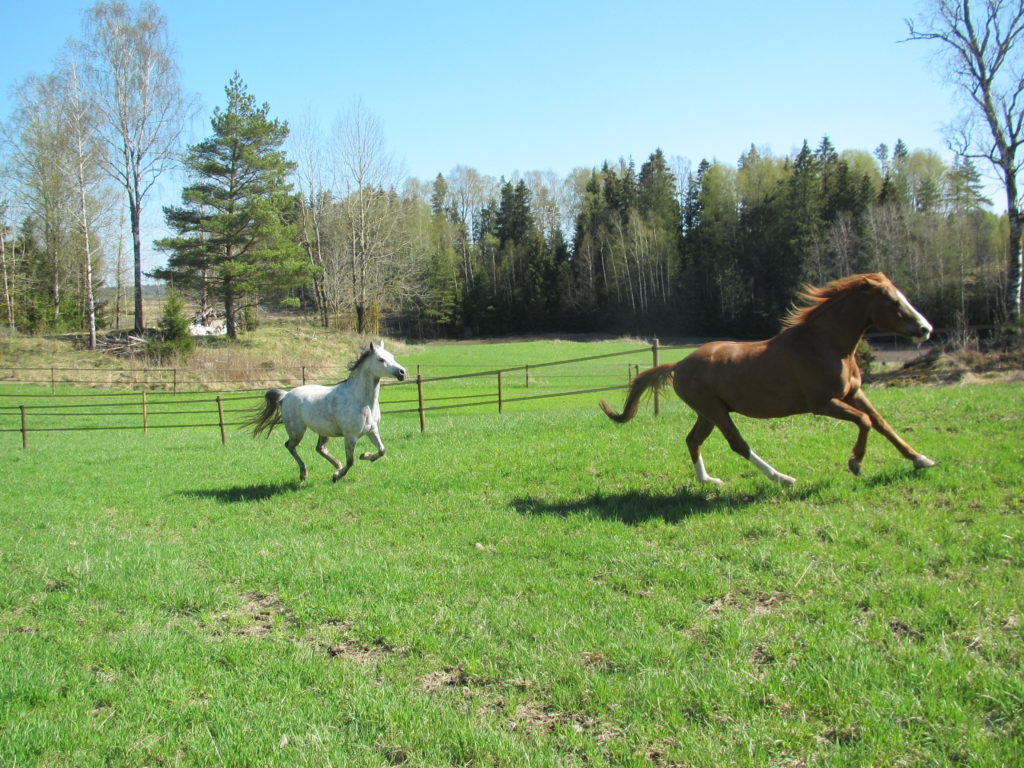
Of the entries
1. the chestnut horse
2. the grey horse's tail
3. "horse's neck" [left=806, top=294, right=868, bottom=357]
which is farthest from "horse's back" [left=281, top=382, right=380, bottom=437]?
"horse's neck" [left=806, top=294, right=868, bottom=357]

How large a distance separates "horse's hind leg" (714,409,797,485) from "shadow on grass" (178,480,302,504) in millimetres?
6191

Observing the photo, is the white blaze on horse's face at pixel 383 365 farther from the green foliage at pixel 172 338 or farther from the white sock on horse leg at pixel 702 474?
the green foliage at pixel 172 338

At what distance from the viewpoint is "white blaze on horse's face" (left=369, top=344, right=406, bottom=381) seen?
9.53 metres

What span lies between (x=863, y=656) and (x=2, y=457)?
1883cm

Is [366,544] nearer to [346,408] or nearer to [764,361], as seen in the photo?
[346,408]

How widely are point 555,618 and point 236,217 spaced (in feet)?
137

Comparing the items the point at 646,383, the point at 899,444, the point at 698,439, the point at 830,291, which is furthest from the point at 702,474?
the point at 830,291

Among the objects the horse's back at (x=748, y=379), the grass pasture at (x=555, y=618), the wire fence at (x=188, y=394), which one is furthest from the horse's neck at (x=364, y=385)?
the wire fence at (x=188, y=394)

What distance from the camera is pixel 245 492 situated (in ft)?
33.4

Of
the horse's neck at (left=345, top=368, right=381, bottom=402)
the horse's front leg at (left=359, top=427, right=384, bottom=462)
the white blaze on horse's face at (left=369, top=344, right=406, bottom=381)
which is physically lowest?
the horse's front leg at (left=359, top=427, right=384, bottom=462)

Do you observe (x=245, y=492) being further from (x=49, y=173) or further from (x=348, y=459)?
(x=49, y=173)

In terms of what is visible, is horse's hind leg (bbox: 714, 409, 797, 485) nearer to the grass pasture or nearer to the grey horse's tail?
the grass pasture

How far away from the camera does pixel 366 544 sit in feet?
22.9

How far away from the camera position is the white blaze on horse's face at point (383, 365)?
31.3 feet
